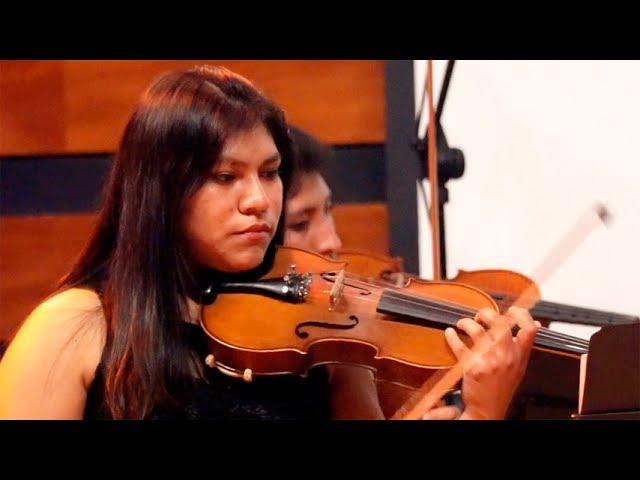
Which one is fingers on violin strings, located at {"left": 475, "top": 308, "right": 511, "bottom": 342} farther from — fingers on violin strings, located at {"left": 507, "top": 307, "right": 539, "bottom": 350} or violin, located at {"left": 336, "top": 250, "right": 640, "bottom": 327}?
violin, located at {"left": 336, "top": 250, "right": 640, "bottom": 327}

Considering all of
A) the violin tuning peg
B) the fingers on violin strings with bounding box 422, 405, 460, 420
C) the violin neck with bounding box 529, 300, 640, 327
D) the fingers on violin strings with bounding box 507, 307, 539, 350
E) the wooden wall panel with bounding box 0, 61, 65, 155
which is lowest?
the fingers on violin strings with bounding box 422, 405, 460, 420

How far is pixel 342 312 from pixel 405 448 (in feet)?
1.50

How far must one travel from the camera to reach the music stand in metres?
0.74

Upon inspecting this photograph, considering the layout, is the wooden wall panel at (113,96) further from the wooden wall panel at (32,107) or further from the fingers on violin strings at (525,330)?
the fingers on violin strings at (525,330)

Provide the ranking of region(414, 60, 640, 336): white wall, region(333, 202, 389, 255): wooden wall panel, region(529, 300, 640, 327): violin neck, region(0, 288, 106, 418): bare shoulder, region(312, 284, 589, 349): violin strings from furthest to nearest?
region(333, 202, 389, 255): wooden wall panel → region(414, 60, 640, 336): white wall → region(529, 300, 640, 327): violin neck → region(312, 284, 589, 349): violin strings → region(0, 288, 106, 418): bare shoulder

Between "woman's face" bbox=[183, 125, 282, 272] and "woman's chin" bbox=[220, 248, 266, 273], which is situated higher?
"woman's face" bbox=[183, 125, 282, 272]

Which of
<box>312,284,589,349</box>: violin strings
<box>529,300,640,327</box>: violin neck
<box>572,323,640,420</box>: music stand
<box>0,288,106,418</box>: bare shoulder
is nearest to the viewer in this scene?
<box>572,323,640,420</box>: music stand

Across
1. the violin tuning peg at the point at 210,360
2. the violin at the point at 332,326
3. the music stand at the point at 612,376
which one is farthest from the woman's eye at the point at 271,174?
the music stand at the point at 612,376

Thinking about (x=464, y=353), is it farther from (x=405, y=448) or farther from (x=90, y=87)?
(x=90, y=87)

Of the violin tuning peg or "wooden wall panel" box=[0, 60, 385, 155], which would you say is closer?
the violin tuning peg

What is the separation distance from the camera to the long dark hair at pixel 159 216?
3.19 ft

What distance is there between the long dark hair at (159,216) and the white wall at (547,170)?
0.96 metres

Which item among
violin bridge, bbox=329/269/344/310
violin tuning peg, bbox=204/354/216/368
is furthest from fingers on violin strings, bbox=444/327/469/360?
violin tuning peg, bbox=204/354/216/368
